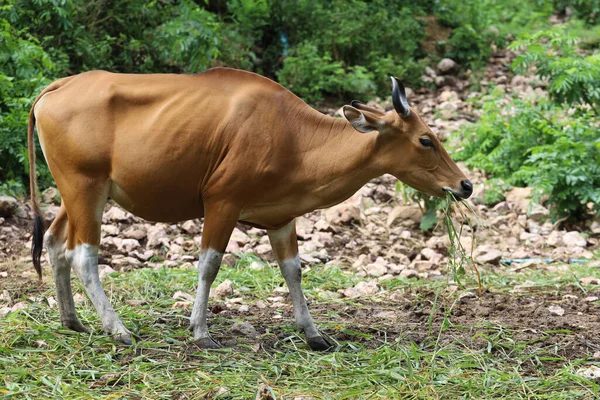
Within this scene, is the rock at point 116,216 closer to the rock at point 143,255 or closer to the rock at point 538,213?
the rock at point 143,255

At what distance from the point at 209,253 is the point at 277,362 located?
914 mm

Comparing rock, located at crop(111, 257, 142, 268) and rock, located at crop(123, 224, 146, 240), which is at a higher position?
rock, located at crop(111, 257, 142, 268)

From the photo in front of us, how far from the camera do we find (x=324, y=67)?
1398 cm

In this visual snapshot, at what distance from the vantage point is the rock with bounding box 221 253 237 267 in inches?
335

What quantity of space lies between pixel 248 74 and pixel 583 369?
3.11 metres

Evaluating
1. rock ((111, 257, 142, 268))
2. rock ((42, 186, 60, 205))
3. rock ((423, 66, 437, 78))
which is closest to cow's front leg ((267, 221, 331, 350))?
rock ((111, 257, 142, 268))

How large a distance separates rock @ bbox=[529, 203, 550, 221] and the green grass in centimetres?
375

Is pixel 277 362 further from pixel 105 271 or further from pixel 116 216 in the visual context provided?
pixel 116 216

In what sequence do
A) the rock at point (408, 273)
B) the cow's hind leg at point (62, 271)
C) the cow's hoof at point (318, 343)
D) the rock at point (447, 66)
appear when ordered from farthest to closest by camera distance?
the rock at point (447, 66) → the rock at point (408, 273) → the cow's hind leg at point (62, 271) → the cow's hoof at point (318, 343)

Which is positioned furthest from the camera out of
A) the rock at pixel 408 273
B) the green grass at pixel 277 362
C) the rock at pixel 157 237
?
the rock at pixel 157 237

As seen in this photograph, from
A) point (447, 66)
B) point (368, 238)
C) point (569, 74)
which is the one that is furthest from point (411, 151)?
point (447, 66)

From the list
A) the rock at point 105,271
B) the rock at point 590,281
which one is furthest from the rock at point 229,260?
the rock at point 590,281

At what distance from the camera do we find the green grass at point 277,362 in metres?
4.96

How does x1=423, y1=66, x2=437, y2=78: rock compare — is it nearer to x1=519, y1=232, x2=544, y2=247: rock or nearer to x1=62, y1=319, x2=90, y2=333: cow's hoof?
x1=519, y1=232, x2=544, y2=247: rock
